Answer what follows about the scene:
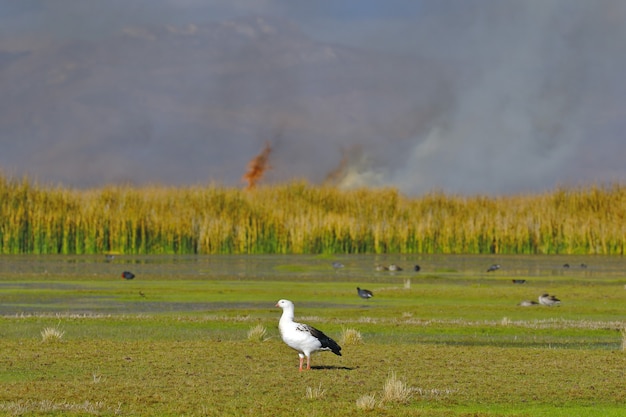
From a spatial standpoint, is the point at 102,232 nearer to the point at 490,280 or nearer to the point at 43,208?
the point at 43,208

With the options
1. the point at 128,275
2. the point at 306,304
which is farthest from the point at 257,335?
the point at 128,275

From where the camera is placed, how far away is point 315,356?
1819 centimetres

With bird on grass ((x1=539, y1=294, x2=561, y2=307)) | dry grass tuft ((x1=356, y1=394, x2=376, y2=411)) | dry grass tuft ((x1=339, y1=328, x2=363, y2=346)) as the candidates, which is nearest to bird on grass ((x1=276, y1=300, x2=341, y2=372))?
dry grass tuft ((x1=356, y1=394, x2=376, y2=411))

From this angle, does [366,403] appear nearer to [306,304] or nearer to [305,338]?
[305,338]

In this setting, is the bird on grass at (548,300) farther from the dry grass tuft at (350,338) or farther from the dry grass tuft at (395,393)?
the dry grass tuft at (395,393)

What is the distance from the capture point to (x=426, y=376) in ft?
51.0

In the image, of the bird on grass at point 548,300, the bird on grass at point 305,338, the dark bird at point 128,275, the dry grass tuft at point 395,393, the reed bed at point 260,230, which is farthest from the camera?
the reed bed at point 260,230

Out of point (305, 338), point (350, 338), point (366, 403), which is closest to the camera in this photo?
point (366, 403)

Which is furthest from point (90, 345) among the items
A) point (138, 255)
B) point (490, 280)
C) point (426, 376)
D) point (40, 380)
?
point (138, 255)

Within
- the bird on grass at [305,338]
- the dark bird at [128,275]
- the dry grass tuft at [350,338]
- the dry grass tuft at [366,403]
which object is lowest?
the dry grass tuft at [366,403]

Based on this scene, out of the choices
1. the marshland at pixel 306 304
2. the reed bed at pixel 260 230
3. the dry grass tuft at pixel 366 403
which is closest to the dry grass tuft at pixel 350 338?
the marshland at pixel 306 304

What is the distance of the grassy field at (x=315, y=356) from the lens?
13.2 metres

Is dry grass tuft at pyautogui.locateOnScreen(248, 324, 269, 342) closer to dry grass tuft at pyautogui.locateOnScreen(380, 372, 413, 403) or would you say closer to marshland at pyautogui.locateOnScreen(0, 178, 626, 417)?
marshland at pyautogui.locateOnScreen(0, 178, 626, 417)

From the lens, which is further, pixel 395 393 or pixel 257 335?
pixel 257 335
